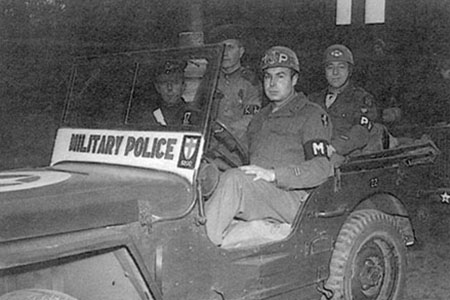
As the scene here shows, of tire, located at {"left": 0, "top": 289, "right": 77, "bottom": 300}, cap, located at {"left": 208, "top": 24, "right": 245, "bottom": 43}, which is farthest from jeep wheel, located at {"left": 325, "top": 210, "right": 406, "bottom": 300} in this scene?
cap, located at {"left": 208, "top": 24, "right": 245, "bottom": 43}

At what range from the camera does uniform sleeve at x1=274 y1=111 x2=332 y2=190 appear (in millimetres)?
3766

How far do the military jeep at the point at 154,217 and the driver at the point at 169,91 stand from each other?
0.04m

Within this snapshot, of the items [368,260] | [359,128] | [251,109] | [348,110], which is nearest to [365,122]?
[359,128]

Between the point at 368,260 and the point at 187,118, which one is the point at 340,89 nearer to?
the point at 368,260

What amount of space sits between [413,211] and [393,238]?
28cm

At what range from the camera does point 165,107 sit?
137 inches

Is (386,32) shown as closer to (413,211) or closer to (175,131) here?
(413,211)

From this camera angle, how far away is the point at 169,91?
345 centimetres

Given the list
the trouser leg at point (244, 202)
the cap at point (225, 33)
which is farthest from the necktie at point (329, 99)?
the cap at point (225, 33)

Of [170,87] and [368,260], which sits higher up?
[170,87]

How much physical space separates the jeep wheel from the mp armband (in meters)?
0.56

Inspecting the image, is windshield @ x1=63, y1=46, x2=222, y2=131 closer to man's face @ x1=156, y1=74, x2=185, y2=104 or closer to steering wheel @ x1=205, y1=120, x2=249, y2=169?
man's face @ x1=156, y1=74, x2=185, y2=104

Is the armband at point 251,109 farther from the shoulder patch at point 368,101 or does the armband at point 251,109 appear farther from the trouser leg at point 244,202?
the trouser leg at point 244,202

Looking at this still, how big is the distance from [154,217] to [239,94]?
311 centimetres
